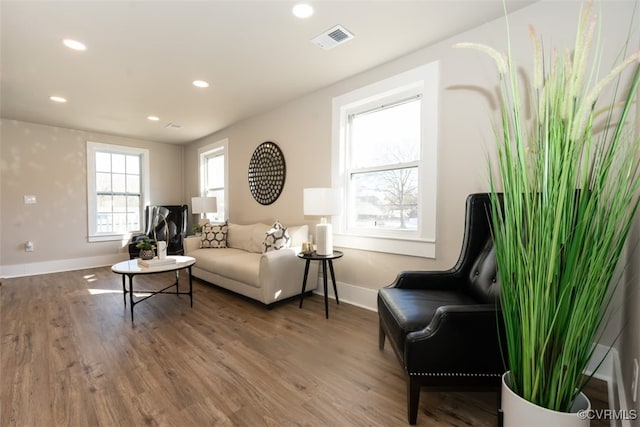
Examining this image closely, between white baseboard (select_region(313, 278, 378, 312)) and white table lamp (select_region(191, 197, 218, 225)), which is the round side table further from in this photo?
white table lamp (select_region(191, 197, 218, 225))

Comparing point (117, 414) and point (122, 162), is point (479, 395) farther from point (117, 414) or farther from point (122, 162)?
point (122, 162)

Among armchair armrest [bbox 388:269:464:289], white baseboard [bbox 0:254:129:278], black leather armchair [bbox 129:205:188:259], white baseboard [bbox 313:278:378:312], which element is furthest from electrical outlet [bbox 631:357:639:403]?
white baseboard [bbox 0:254:129:278]

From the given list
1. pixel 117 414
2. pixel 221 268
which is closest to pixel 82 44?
pixel 221 268

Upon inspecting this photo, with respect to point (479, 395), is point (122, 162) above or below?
above

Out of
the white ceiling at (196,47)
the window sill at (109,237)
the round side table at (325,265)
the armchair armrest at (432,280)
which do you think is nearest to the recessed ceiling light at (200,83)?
the white ceiling at (196,47)

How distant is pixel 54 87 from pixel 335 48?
3158 mm

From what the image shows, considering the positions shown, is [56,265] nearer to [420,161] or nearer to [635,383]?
[420,161]

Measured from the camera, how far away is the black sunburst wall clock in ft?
12.9

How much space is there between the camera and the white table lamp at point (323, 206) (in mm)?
2799

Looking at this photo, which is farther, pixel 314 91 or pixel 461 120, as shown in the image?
pixel 314 91

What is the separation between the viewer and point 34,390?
167cm

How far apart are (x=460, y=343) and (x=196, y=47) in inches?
112

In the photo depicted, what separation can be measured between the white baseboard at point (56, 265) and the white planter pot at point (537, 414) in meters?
6.19

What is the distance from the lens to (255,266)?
10.0 feet
